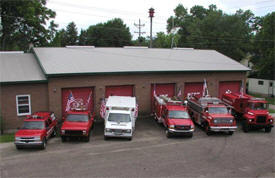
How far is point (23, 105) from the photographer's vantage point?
20.2 metres

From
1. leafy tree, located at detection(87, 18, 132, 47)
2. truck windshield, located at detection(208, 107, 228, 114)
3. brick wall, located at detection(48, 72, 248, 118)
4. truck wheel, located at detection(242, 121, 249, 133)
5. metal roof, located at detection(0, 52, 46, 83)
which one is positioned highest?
leafy tree, located at detection(87, 18, 132, 47)

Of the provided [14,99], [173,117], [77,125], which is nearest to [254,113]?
[173,117]

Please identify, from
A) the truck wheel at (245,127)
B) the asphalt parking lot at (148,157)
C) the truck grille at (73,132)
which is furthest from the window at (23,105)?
A: the truck wheel at (245,127)

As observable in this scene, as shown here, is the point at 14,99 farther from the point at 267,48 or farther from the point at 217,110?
the point at 267,48

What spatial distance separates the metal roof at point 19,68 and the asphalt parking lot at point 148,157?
5871 millimetres

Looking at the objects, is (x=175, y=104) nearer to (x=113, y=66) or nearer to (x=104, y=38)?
(x=113, y=66)

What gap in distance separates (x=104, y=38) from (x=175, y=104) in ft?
210

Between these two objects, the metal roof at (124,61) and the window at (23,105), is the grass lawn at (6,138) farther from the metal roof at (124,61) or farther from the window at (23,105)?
the metal roof at (124,61)

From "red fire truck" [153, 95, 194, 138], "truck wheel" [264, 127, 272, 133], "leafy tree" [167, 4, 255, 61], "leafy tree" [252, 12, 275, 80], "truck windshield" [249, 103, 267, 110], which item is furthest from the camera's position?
"leafy tree" [167, 4, 255, 61]

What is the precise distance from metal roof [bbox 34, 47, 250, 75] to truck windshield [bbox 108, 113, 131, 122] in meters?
5.79

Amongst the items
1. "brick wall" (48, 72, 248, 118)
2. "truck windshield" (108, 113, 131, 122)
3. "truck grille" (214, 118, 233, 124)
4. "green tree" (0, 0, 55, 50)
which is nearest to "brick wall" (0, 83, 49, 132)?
"brick wall" (48, 72, 248, 118)

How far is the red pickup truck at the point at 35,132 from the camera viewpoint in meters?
14.7

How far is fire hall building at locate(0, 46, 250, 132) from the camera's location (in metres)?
20.2

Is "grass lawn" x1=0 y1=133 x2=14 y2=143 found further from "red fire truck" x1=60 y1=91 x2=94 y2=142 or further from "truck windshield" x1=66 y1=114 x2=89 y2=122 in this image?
"truck windshield" x1=66 y1=114 x2=89 y2=122
